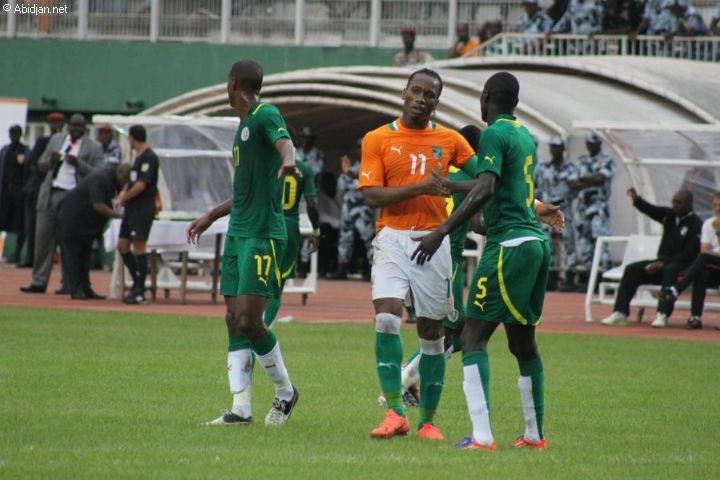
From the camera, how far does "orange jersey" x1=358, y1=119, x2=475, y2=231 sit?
915 cm

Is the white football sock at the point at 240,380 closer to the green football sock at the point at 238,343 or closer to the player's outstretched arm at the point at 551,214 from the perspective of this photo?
the green football sock at the point at 238,343

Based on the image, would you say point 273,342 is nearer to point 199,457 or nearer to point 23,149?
point 199,457

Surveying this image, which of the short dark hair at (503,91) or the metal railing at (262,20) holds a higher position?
the metal railing at (262,20)

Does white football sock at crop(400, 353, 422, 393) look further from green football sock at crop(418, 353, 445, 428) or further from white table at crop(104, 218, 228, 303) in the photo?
white table at crop(104, 218, 228, 303)

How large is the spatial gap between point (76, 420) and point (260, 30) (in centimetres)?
2557

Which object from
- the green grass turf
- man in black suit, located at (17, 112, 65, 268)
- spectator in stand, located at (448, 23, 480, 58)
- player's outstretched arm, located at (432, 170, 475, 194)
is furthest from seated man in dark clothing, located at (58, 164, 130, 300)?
spectator in stand, located at (448, 23, 480, 58)

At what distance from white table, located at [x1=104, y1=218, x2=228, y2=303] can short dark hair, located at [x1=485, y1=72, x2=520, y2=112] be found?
11076 millimetres

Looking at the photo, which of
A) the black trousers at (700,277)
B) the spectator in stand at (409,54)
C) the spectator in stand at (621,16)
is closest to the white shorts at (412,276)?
the black trousers at (700,277)

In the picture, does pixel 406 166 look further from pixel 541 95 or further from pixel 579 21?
pixel 579 21

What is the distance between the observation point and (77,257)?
2052 cm

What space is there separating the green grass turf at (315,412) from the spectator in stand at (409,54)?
48.4 feet

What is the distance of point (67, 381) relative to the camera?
11398mm

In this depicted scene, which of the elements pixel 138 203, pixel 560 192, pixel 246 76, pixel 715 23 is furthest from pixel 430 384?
pixel 715 23

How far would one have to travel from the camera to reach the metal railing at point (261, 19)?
3341 cm
